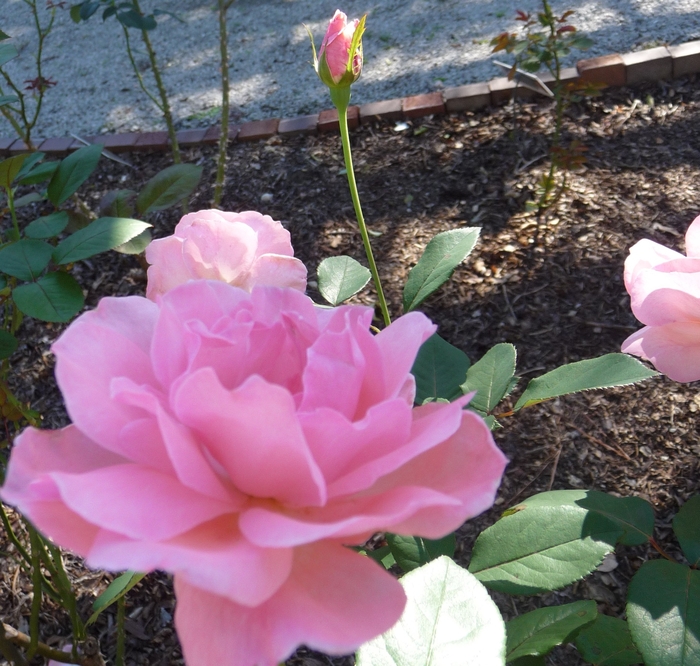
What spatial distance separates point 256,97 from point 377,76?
1.94ft

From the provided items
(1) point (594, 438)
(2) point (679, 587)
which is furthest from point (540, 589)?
(1) point (594, 438)

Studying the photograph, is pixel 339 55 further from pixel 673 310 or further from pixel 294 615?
pixel 294 615

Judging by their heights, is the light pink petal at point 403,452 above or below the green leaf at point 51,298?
above

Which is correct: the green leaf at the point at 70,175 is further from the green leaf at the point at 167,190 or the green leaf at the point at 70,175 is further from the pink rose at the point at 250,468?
the pink rose at the point at 250,468

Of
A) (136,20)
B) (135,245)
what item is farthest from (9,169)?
(136,20)

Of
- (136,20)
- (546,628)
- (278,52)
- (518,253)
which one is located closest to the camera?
(546,628)

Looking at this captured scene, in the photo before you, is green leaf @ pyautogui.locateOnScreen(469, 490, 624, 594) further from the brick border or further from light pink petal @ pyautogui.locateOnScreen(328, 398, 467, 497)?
the brick border

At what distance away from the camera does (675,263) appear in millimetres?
604

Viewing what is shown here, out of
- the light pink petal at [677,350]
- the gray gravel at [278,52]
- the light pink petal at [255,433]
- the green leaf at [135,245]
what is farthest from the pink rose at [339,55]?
the gray gravel at [278,52]

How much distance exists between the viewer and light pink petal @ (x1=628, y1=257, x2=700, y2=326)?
58cm

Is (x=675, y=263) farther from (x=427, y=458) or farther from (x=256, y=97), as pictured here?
(x=256, y=97)

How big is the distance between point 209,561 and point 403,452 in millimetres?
110

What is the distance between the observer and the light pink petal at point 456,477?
336 mm

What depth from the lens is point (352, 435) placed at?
13.9 inches
